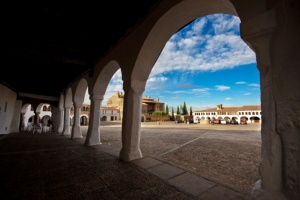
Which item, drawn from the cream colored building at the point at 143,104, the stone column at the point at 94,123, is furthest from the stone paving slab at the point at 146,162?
the cream colored building at the point at 143,104

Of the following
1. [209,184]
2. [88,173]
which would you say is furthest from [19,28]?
[209,184]

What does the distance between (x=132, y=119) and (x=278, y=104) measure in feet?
10.2

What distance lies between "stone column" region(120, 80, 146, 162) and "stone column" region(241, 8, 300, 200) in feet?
9.35

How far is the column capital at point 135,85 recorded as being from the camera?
397 cm

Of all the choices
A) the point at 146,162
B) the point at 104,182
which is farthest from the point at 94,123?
the point at 104,182

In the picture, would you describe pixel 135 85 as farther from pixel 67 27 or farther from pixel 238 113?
pixel 238 113

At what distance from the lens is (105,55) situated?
5461 millimetres

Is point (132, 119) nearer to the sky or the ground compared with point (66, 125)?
nearer to the sky

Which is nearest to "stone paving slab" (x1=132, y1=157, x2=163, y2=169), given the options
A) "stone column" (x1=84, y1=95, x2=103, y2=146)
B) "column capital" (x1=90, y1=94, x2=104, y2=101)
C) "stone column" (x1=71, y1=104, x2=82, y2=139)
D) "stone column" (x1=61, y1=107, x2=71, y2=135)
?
"stone column" (x1=84, y1=95, x2=103, y2=146)

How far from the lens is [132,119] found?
399cm

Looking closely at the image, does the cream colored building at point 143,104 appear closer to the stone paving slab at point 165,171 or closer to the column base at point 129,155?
the column base at point 129,155

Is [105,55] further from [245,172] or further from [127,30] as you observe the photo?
[245,172]

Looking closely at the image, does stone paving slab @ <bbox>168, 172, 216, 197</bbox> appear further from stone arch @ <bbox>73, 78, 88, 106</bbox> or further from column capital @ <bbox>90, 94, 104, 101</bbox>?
stone arch @ <bbox>73, 78, 88, 106</bbox>

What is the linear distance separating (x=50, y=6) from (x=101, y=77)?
10.0 feet
